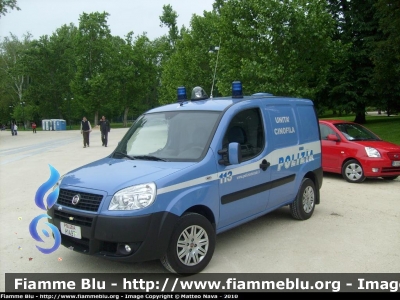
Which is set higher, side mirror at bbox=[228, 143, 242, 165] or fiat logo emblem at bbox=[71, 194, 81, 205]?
side mirror at bbox=[228, 143, 242, 165]

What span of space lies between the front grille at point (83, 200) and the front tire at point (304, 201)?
3.57 m

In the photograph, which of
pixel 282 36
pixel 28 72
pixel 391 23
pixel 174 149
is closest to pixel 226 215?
pixel 174 149

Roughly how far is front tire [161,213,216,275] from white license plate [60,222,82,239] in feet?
3.06

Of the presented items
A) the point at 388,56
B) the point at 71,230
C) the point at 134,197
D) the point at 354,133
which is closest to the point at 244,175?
the point at 134,197

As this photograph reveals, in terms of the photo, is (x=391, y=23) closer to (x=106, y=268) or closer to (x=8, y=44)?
(x=106, y=268)

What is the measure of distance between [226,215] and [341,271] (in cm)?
146

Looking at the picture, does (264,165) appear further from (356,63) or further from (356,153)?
(356,63)

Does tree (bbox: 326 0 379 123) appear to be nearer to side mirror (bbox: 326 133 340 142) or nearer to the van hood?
side mirror (bbox: 326 133 340 142)

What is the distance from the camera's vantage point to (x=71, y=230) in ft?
13.8

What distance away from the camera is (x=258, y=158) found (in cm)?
534

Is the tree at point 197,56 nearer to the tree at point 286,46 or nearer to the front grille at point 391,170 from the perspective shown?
the tree at point 286,46

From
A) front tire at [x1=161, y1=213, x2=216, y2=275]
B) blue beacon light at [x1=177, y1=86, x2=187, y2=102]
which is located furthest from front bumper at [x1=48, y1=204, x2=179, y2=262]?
blue beacon light at [x1=177, y1=86, x2=187, y2=102]

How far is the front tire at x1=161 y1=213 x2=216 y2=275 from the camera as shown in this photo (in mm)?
4098

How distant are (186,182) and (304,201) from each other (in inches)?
120
